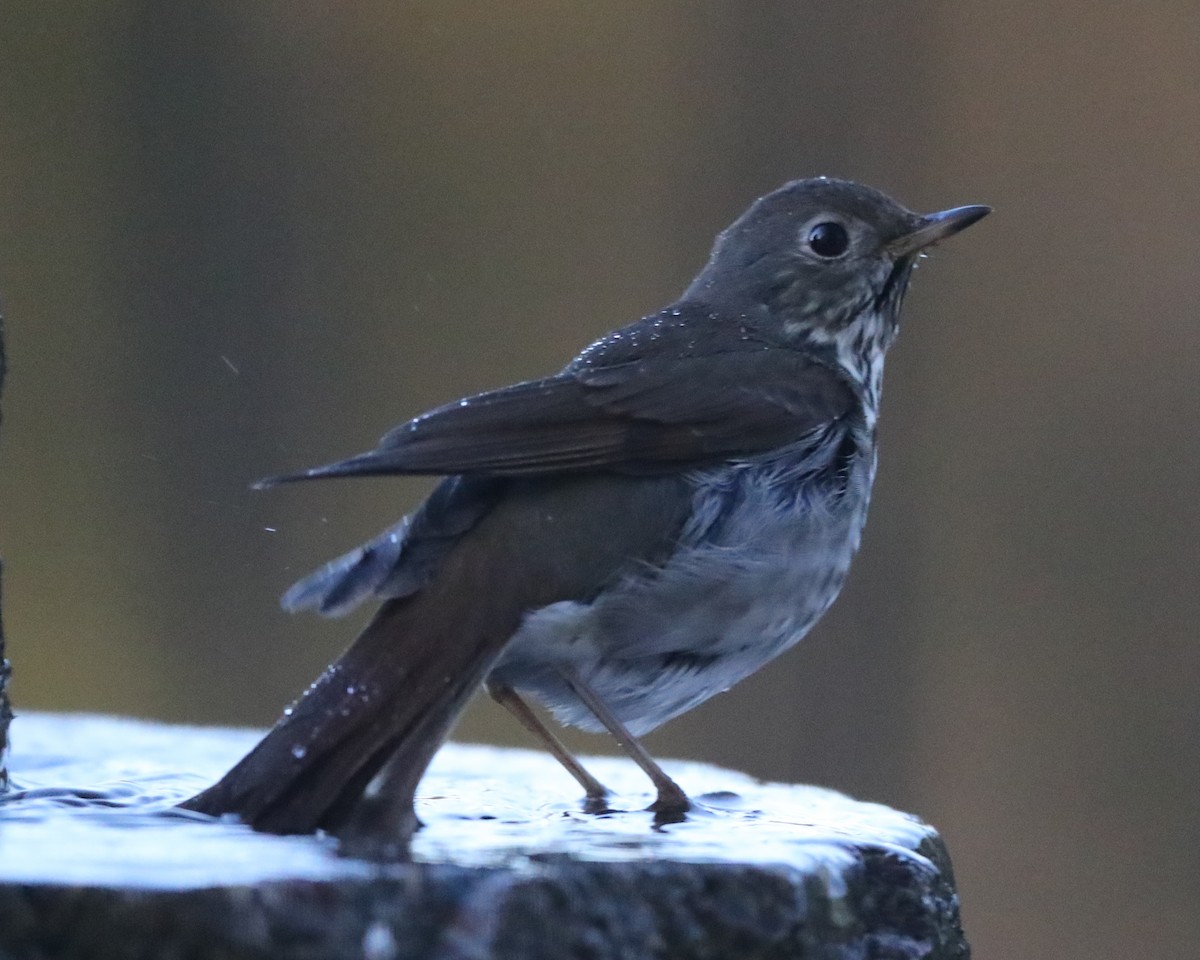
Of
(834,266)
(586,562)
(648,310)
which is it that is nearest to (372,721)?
(586,562)

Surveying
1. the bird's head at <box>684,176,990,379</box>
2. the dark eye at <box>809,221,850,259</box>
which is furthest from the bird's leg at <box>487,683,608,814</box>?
the dark eye at <box>809,221,850,259</box>

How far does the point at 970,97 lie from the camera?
9.20m

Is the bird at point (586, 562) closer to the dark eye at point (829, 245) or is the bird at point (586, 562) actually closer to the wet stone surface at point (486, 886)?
the wet stone surface at point (486, 886)

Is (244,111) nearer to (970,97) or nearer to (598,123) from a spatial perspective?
(598,123)

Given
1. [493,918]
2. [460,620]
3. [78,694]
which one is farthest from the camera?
[78,694]

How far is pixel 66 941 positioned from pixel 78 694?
7071mm

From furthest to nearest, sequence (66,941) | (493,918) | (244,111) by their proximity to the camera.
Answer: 1. (244,111)
2. (493,918)
3. (66,941)

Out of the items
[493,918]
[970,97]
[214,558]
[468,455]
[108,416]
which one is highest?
[970,97]

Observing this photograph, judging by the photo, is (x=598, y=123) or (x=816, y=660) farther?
(x=598, y=123)

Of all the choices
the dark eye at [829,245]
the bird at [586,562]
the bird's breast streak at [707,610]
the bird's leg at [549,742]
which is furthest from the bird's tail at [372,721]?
the dark eye at [829,245]

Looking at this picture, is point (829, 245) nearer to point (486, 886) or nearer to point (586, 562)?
point (586, 562)

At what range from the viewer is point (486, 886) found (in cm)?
231

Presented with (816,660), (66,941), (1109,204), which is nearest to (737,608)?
(66,941)

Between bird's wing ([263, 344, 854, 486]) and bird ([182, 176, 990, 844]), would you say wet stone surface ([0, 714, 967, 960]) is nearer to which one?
bird ([182, 176, 990, 844])
